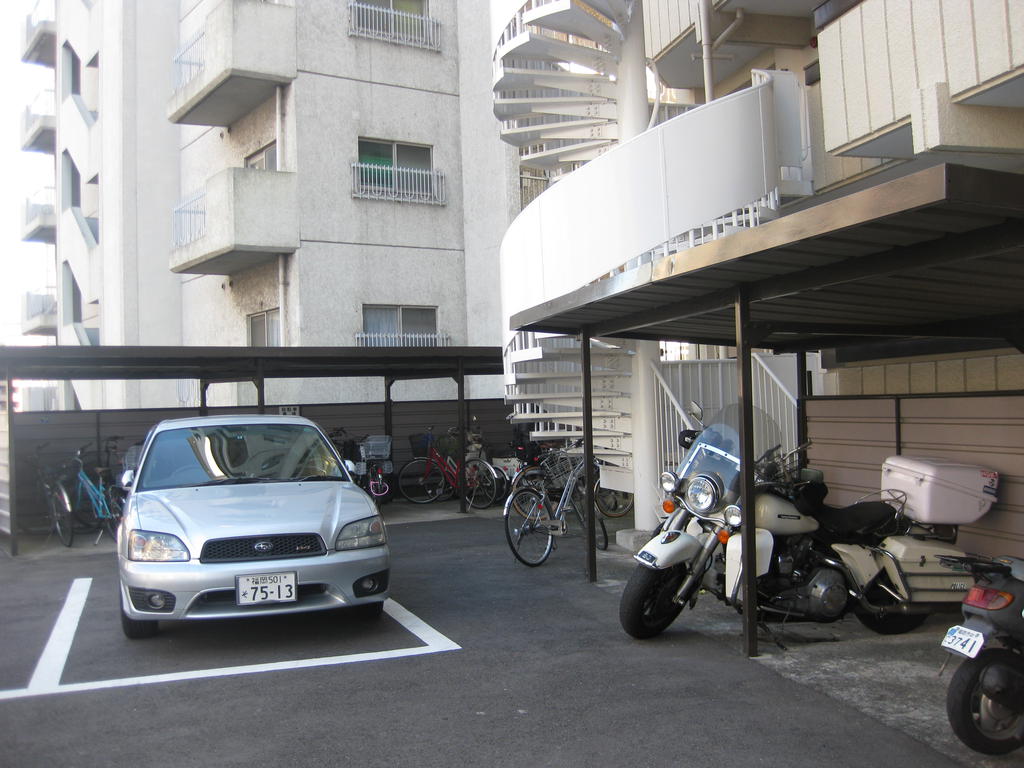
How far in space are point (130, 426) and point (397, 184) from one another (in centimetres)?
626

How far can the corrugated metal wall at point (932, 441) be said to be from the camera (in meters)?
6.01

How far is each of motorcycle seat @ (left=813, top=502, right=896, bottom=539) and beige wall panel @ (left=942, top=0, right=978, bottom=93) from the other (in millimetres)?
2873

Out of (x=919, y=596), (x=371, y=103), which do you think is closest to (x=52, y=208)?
(x=371, y=103)

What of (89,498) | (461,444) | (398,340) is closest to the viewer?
(89,498)

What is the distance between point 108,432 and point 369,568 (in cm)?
846

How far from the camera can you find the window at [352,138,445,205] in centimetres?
1573

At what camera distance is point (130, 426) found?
42.1 ft

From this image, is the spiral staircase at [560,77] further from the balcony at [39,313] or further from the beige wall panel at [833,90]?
the balcony at [39,313]

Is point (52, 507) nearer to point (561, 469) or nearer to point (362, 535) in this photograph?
point (561, 469)

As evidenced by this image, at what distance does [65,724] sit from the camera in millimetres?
4277

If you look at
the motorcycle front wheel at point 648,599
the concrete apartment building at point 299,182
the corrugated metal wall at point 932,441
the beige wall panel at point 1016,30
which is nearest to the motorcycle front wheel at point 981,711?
the motorcycle front wheel at point 648,599

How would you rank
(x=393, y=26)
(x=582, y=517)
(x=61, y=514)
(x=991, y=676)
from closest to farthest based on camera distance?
(x=991, y=676) → (x=582, y=517) → (x=61, y=514) → (x=393, y=26)

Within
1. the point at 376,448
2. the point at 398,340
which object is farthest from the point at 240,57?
the point at 376,448

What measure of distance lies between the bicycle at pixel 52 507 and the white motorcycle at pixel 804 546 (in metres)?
7.52
